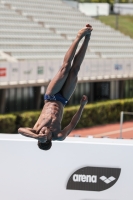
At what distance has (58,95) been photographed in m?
9.99

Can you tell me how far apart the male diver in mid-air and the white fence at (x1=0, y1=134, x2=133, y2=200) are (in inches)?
81.9

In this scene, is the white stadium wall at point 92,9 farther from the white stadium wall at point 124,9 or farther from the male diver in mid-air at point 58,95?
the male diver in mid-air at point 58,95

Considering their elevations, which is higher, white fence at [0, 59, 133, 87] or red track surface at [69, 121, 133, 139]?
white fence at [0, 59, 133, 87]

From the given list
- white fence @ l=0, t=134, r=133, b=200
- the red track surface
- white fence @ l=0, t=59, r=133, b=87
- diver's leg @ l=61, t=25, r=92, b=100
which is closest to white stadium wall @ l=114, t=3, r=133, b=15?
white fence @ l=0, t=59, r=133, b=87

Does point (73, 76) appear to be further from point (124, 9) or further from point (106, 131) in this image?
point (124, 9)

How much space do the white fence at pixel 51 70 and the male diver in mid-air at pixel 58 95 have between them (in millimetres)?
19042

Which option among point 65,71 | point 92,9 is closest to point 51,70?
point 65,71

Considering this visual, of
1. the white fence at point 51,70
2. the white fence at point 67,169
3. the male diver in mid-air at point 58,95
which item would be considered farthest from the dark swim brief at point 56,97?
the white fence at point 51,70

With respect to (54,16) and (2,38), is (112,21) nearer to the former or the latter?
(54,16)

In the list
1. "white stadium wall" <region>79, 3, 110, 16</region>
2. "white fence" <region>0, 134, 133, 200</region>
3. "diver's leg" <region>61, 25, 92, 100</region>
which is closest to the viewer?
"diver's leg" <region>61, 25, 92, 100</region>

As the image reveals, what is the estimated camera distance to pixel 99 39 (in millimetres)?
42344

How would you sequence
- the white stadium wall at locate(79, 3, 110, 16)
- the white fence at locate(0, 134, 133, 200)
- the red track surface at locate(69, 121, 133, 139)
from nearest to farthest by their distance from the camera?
the white fence at locate(0, 134, 133, 200) → the red track surface at locate(69, 121, 133, 139) → the white stadium wall at locate(79, 3, 110, 16)

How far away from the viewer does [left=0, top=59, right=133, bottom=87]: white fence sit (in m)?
29.7

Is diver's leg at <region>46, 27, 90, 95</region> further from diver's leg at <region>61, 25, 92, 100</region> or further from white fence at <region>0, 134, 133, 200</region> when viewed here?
white fence at <region>0, 134, 133, 200</region>
